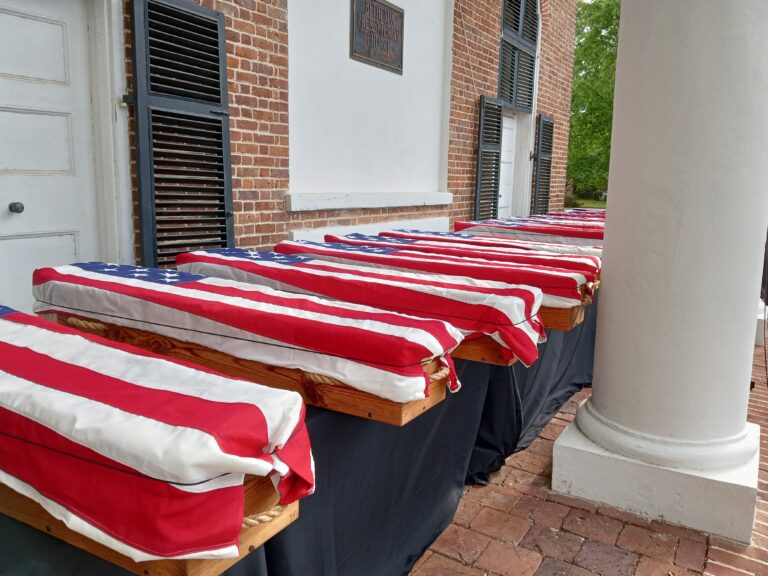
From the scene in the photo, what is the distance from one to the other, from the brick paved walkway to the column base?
0.05 m

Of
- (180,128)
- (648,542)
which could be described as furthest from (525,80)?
(648,542)

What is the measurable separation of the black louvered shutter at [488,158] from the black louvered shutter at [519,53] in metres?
0.44

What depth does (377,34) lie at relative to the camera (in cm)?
552

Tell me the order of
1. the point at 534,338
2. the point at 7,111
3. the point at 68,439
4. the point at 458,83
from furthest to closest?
1. the point at 458,83
2. the point at 7,111
3. the point at 534,338
4. the point at 68,439

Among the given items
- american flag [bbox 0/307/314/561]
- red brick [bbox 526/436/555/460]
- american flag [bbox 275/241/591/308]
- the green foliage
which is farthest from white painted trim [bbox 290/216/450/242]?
the green foliage

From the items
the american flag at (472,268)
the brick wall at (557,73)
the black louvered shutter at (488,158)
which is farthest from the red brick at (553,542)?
the brick wall at (557,73)

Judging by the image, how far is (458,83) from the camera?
6.79 metres

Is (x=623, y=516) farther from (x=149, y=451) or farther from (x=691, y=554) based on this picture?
(x=149, y=451)

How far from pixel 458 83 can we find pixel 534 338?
5233mm

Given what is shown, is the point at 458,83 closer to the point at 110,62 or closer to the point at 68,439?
the point at 110,62

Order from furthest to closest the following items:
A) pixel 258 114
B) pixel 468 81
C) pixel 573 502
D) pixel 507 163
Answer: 1. pixel 507 163
2. pixel 468 81
3. pixel 258 114
4. pixel 573 502

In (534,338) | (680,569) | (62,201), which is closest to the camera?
(534,338)

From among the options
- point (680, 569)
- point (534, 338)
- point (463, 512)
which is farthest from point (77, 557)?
point (680, 569)

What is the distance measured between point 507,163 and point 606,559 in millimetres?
7026
